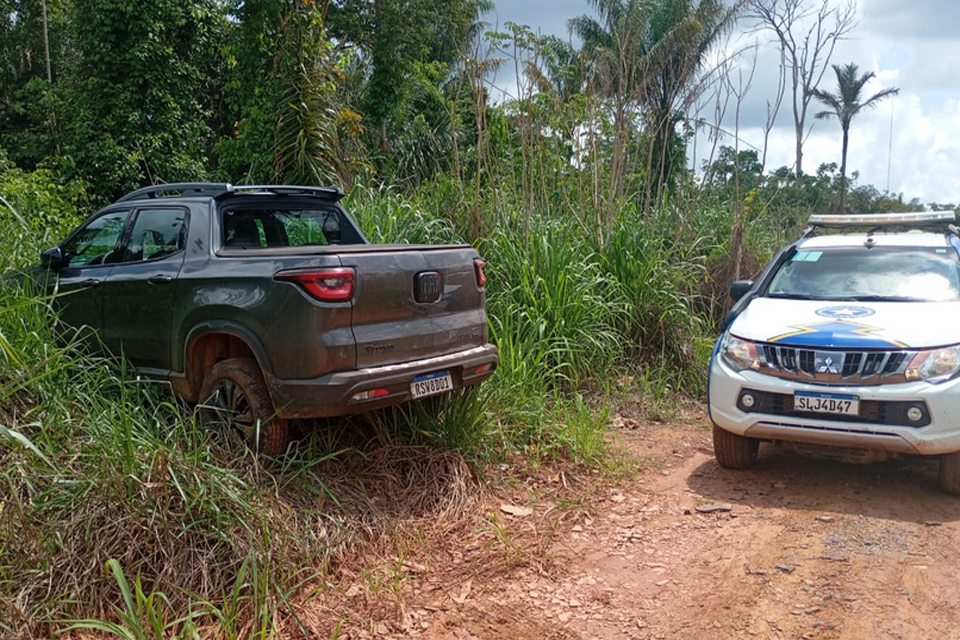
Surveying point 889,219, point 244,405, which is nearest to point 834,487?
point 889,219

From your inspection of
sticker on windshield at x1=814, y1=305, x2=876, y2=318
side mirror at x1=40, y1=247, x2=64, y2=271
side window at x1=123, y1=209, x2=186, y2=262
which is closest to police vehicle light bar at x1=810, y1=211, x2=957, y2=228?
sticker on windshield at x1=814, y1=305, x2=876, y2=318

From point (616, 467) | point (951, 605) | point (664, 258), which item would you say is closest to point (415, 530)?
point (616, 467)

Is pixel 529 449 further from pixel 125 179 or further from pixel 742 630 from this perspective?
pixel 125 179

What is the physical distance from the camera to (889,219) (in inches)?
252

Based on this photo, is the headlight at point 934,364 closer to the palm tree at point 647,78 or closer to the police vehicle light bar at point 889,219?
the police vehicle light bar at point 889,219

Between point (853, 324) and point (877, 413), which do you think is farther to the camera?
point (853, 324)

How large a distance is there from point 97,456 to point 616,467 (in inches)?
129

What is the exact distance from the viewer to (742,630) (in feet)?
10.8

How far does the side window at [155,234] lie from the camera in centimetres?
475

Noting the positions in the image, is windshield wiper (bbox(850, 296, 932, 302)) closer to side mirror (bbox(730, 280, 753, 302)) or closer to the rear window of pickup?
side mirror (bbox(730, 280, 753, 302))

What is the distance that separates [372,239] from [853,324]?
12.1ft

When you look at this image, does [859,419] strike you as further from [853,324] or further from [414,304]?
[414,304]

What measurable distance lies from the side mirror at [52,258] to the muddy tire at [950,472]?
225 inches

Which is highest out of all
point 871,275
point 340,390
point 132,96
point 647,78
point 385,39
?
point 385,39
